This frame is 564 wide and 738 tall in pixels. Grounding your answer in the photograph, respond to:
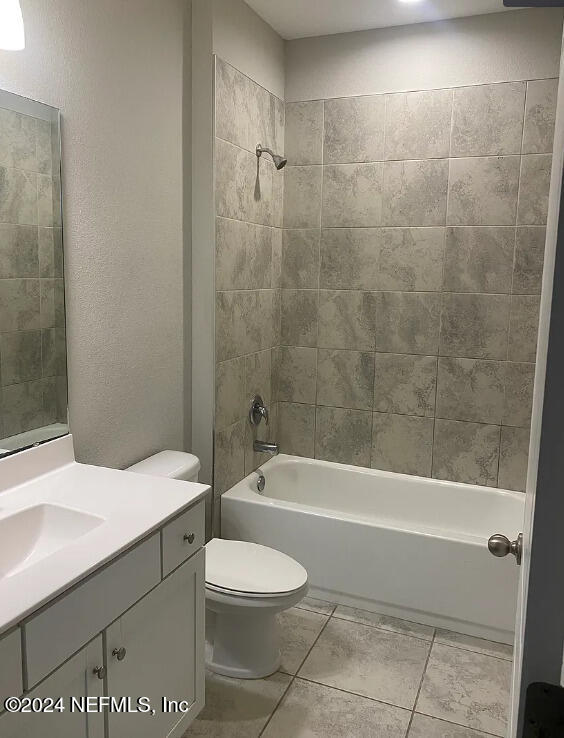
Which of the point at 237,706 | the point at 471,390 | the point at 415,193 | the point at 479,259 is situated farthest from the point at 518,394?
the point at 237,706

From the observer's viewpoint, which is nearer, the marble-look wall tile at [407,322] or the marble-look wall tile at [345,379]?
the marble-look wall tile at [407,322]

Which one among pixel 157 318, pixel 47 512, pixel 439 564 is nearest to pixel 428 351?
pixel 439 564

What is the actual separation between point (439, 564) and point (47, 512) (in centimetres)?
166

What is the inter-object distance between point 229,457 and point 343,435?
723 mm

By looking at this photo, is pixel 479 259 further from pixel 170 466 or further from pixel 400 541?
pixel 170 466

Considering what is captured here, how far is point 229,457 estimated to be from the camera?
9.74 feet

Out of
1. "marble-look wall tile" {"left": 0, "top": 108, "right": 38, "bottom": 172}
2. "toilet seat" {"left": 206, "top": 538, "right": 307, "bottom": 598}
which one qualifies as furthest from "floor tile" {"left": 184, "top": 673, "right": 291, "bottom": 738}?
"marble-look wall tile" {"left": 0, "top": 108, "right": 38, "bottom": 172}

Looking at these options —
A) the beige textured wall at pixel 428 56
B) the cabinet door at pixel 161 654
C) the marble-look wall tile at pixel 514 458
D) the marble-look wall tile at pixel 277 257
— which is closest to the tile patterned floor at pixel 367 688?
the cabinet door at pixel 161 654

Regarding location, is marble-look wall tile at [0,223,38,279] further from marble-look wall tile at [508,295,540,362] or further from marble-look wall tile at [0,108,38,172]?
marble-look wall tile at [508,295,540,362]

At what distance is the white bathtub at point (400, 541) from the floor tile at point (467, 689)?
0.57 feet

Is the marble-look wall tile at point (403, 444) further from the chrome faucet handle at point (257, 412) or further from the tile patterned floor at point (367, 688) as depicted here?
the tile patterned floor at point (367, 688)

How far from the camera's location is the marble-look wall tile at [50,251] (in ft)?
6.26

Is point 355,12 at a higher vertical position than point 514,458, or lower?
higher

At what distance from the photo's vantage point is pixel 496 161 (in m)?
2.88
